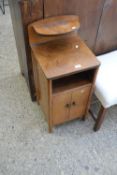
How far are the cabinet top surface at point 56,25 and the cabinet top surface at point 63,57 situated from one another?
0.35 feet

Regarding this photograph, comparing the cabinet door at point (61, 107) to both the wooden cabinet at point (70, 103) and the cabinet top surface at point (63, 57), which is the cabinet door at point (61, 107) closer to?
the wooden cabinet at point (70, 103)

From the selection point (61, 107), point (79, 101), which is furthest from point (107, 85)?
point (61, 107)

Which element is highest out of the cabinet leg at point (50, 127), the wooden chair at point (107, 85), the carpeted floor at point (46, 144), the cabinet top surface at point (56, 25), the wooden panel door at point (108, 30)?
the cabinet top surface at point (56, 25)

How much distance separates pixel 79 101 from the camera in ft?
4.06

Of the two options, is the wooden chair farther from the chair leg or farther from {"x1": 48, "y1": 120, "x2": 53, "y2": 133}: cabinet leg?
{"x1": 48, "y1": 120, "x2": 53, "y2": 133}: cabinet leg

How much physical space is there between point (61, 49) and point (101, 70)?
0.37 meters

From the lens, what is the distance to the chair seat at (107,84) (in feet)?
3.75

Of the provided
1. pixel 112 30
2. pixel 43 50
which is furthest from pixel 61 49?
pixel 112 30

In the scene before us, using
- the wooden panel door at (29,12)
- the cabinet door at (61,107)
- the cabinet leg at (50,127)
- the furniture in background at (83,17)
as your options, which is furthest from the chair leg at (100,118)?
the wooden panel door at (29,12)

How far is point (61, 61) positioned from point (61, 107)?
349 millimetres

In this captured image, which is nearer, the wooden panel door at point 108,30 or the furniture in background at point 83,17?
the furniture in background at point 83,17

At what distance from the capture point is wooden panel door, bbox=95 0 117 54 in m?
1.21

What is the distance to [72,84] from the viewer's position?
3.67ft

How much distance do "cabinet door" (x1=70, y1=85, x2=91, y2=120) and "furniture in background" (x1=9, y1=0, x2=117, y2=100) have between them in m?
0.42
